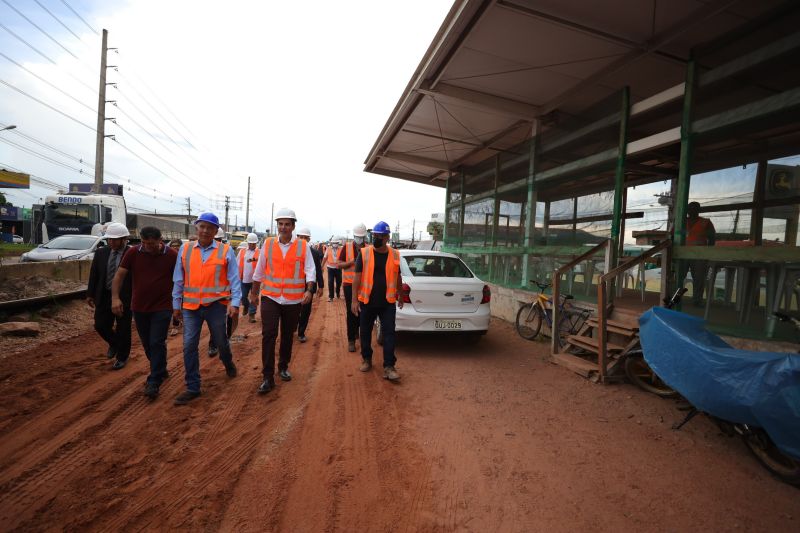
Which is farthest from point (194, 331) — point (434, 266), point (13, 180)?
point (13, 180)

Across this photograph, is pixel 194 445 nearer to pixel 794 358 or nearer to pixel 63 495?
pixel 63 495

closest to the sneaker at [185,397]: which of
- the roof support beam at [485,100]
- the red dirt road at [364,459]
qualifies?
the red dirt road at [364,459]

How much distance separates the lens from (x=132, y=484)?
8.73 ft

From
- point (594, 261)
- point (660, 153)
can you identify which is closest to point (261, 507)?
point (594, 261)

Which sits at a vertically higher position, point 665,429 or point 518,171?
point 518,171

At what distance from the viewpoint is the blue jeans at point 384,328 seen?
491 cm

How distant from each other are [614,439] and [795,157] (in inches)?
151

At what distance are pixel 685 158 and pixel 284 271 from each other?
5255 millimetres

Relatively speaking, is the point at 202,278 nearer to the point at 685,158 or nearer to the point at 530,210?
the point at 685,158

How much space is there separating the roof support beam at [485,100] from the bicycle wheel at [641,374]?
5.78 m

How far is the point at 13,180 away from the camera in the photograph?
100 ft

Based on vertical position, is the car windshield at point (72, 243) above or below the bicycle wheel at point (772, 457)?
above

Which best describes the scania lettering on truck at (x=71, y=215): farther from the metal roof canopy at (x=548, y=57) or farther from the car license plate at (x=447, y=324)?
the car license plate at (x=447, y=324)

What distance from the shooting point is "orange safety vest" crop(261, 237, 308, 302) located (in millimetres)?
4434
